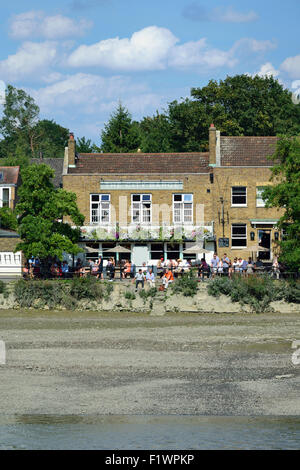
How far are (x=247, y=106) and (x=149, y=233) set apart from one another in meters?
33.1

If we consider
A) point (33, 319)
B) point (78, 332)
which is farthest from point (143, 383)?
point (33, 319)

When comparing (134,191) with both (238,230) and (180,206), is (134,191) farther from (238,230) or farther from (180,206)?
(238,230)

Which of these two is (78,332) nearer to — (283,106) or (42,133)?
(283,106)

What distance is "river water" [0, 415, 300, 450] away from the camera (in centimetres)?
1827

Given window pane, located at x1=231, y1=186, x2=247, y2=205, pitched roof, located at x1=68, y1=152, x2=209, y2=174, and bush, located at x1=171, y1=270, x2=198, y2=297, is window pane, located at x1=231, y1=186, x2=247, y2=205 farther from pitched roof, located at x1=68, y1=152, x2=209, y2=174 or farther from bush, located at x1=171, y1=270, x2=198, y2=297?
bush, located at x1=171, y1=270, x2=198, y2=297

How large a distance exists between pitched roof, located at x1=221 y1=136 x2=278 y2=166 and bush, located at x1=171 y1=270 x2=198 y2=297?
1705 cm

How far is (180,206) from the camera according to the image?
6056cm

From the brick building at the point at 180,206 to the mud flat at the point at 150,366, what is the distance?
18.1 m

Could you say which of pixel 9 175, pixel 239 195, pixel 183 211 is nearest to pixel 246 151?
pixel 239 195

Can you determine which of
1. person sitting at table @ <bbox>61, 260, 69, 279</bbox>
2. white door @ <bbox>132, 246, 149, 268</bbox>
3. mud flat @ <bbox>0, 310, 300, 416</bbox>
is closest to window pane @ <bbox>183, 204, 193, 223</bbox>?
white door @ <bbox>132, 246, 149, 268</bbox>

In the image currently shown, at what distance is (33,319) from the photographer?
137 ft
